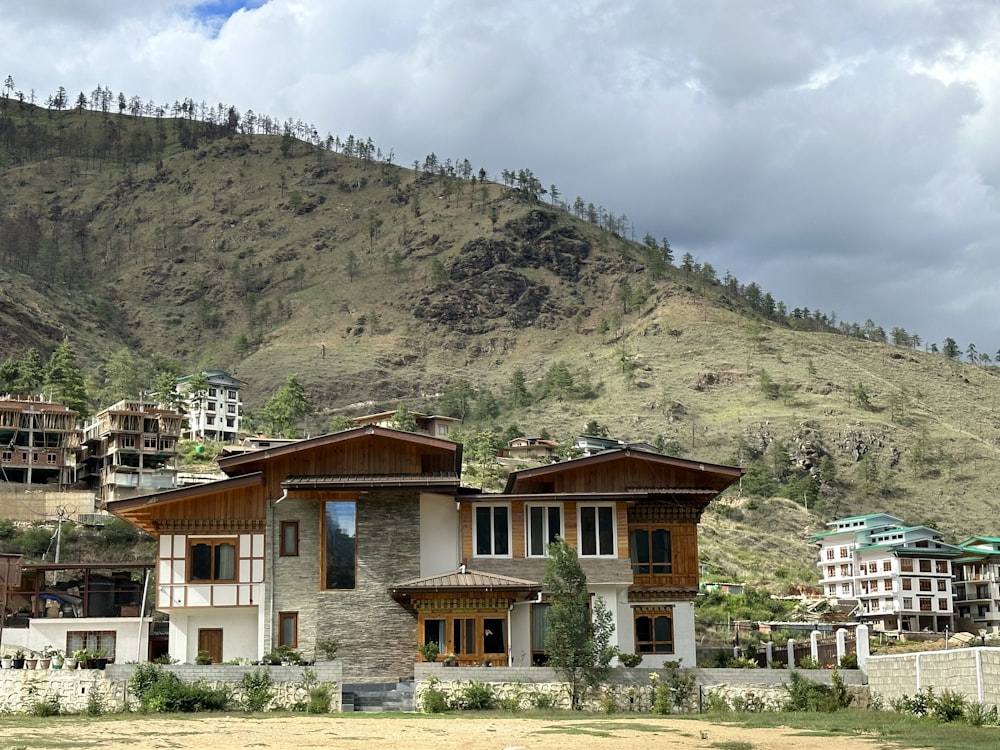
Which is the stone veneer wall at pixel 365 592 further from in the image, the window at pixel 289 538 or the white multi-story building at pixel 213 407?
the white multi-story building at pixel 213 407

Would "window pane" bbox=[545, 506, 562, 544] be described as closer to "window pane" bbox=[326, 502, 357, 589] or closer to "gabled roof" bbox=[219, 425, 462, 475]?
"gabled roof" bbox=[219, 425, 462, 475]

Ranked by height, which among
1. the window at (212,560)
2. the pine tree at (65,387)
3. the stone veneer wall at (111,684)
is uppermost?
the pine tree at (65,387)

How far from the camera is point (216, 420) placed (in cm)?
14600

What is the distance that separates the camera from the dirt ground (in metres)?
25.8

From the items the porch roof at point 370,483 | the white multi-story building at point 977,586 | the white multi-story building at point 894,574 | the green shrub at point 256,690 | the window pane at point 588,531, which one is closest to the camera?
the green shrub at point 256,690

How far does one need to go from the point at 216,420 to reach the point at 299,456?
10668 cm

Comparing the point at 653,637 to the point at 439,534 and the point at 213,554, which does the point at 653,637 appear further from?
the point at 213,554

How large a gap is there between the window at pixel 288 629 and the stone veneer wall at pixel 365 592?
0.16 meters

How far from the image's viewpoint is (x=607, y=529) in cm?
4284

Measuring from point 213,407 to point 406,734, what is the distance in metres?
123

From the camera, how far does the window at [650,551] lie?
43.6 metres

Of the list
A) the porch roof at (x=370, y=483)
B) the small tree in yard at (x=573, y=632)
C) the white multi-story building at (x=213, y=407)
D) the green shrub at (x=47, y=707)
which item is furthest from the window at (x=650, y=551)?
the white multi-story building at (x=213, y=407)

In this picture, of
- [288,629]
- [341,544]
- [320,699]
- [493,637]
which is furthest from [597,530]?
[320,699]

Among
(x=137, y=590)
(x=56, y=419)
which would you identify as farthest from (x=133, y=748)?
(x=56, y=419)
